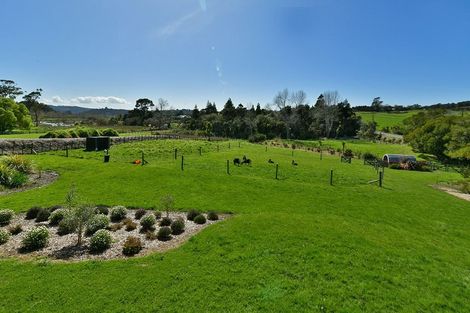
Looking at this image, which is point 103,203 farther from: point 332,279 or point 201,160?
point 201,160

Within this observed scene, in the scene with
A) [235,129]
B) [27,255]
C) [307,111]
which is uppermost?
[307,111]

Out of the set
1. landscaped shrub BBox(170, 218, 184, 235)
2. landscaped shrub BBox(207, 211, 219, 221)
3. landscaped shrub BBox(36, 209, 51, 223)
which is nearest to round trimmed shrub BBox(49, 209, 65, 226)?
landscaped shrub BBox(36, 209, 51, 223)

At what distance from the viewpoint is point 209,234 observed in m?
17.3

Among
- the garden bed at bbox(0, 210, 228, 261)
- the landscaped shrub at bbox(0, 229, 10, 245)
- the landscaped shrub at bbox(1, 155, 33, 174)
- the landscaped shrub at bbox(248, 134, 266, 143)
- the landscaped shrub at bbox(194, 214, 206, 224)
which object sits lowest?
the garden bed at bbox(0, 210, 228, 261)

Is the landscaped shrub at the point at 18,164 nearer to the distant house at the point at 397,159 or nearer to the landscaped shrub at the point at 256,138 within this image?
the distant house at the point at 397,159

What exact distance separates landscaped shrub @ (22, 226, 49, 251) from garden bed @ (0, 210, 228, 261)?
285 millimetres

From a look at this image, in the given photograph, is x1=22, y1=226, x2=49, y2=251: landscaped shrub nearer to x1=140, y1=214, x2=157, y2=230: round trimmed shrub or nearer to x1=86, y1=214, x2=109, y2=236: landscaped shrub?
x1=86, y1=214, x2=109, y2=236: landscaped shrub

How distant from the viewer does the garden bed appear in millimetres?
15023

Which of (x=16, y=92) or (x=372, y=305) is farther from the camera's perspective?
(x=16, y=92)

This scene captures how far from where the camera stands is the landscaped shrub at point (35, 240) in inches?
618

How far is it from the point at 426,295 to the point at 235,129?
92.1 metres

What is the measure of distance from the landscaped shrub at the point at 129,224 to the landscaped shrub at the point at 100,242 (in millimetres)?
2564

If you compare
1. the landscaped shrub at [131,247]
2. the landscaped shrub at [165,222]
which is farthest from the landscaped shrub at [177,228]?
the landscaped shrub at [131,247]

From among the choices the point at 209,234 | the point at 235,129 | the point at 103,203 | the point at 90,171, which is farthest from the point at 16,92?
the point at 209,234
